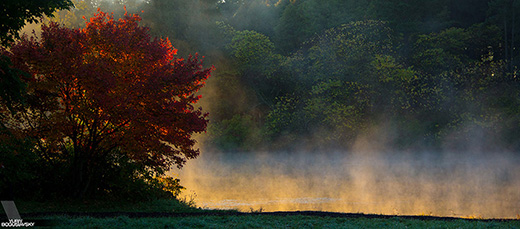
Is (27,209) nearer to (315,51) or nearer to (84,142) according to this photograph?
(84,142)

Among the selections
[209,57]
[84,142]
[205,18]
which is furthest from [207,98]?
[84,142]

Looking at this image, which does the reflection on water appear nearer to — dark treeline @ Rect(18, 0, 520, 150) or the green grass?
dark treeline @ Rect(18, 0, 520, 150)

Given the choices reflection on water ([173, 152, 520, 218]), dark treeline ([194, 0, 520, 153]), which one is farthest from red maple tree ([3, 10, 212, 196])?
dark treeline ([194, 0, 520, 153])

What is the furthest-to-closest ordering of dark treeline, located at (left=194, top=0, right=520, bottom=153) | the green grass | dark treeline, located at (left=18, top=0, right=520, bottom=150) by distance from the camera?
dark treeline, located at (left=18, top=0, right=520, bottom=150) < dark treeline, located at (left=194, top=0, right=520, bottom=153) < the green grass

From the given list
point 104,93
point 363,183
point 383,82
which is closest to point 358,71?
point 383,82

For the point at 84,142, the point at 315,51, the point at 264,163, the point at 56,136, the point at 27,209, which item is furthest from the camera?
the point at 315,51

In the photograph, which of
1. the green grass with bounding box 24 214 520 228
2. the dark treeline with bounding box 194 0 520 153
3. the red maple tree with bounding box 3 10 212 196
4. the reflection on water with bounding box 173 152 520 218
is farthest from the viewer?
the dark treeline with bounding box 194 0 520 153

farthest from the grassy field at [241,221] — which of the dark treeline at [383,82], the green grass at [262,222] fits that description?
the dark treeline at [383,82]

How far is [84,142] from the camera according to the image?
1628 centimetres

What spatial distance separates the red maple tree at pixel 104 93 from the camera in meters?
14.6

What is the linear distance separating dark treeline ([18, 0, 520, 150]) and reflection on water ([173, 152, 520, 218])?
2.20m

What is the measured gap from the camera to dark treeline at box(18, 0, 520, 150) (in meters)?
39.8

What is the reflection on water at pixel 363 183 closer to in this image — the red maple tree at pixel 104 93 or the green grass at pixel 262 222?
the green grass at pixel 262 222

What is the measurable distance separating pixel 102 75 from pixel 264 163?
2624 cm
